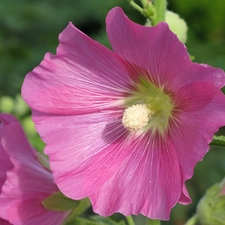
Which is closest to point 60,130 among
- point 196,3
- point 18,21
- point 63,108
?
point 63,108

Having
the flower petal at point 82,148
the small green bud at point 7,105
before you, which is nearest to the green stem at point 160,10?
the flower petal at point 82,148

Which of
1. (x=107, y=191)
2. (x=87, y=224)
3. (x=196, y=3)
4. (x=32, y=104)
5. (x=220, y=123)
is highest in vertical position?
(x=196, y=3)

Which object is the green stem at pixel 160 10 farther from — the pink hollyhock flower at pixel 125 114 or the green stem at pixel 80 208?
the green stem at pixel 80 208

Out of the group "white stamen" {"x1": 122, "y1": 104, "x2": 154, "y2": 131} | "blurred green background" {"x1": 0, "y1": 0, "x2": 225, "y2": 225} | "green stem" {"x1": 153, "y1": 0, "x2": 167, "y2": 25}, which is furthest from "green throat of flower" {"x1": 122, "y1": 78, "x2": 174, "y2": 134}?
"blurred green background" {"x1": 0, "y1": 0, "x2": 225, "y2": 225}

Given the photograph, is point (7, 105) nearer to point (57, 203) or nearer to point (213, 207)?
point (57, 203)

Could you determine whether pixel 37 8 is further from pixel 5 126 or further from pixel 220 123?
pixel 220 123

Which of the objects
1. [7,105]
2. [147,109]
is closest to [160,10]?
[147,109]

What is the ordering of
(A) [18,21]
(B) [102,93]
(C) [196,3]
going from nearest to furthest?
(B) [102,93]
(A) [18,21]
(C) [196,3]
